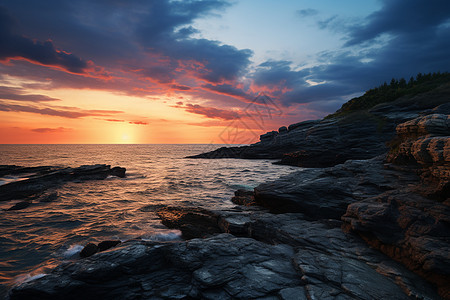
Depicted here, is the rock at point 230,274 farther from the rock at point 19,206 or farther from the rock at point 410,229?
the rock at point 19,206

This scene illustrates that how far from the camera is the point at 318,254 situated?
19.1ft

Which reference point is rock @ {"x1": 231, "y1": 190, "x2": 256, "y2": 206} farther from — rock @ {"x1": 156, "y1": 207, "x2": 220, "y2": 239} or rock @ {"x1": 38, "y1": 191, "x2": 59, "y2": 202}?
rock @ {"x1": 38, "y1": 191, "x2": 59, "y2": 202}

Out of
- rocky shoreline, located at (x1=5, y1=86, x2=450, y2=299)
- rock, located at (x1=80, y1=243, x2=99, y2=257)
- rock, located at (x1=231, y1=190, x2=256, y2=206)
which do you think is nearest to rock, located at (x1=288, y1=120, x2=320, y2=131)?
rock, located at (x1=231, y1=190, x2=256, y2=206)

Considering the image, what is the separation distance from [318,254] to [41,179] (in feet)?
97.1

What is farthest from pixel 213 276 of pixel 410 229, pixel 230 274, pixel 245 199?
pixel 245 199

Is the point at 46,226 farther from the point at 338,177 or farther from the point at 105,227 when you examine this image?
the point at 338,177

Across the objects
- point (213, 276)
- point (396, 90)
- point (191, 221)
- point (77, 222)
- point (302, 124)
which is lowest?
point (77, 222)

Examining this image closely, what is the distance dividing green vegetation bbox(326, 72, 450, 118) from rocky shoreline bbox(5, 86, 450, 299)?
42.1 m

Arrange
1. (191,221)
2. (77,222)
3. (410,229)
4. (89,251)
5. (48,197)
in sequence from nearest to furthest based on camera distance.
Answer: (410,229) → (89,251) → (191,221) → (77,222) → (48,197)

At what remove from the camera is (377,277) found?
4.80 m

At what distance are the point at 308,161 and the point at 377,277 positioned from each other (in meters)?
33.8

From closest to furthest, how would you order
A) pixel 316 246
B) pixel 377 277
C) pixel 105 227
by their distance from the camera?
1. pixel 377 277
2. pixel 316 246
3. pixel 105 227

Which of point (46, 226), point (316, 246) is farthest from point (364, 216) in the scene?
point (46, 226)

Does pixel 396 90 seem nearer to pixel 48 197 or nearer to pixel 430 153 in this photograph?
pixel 430 153
